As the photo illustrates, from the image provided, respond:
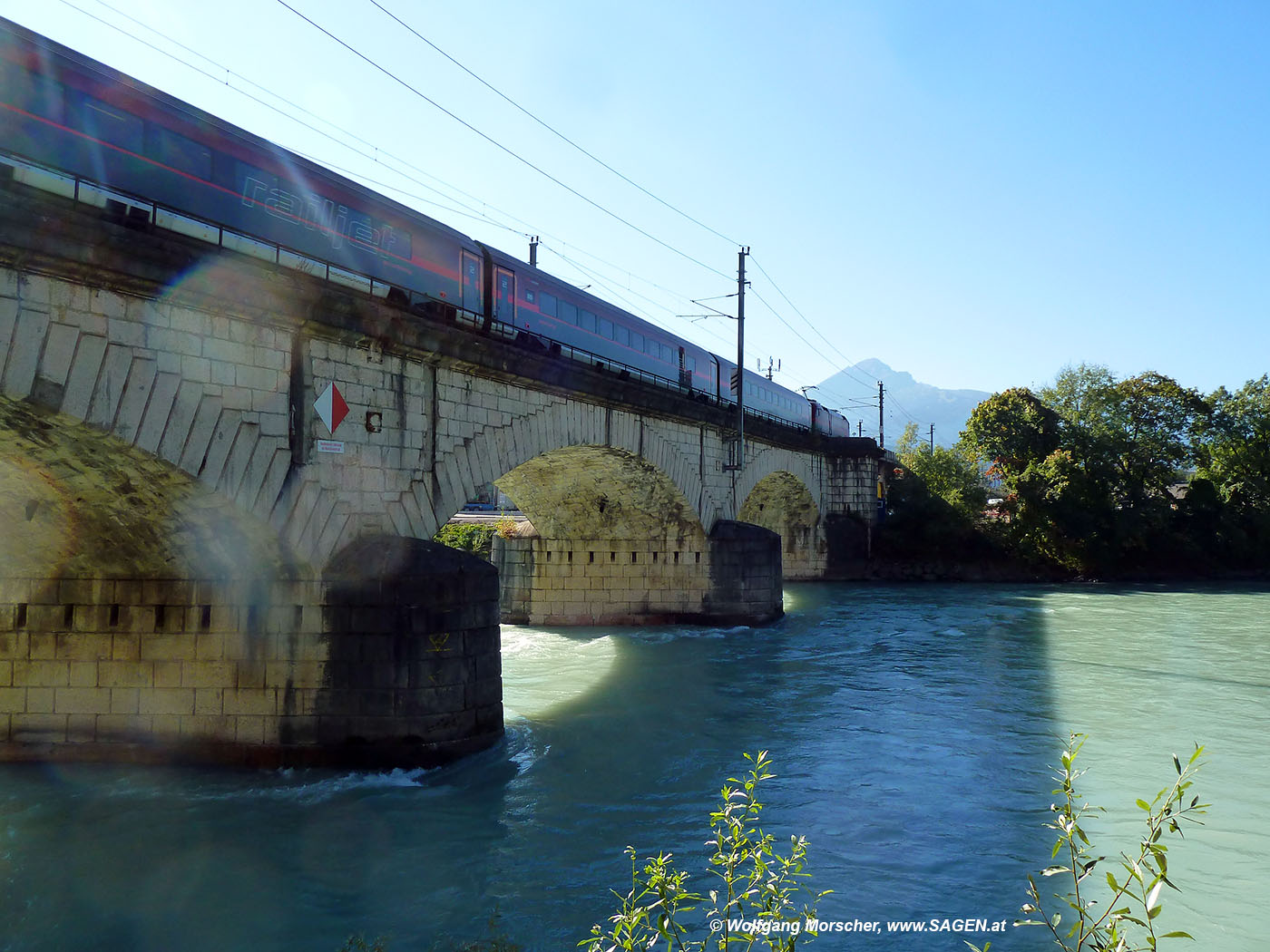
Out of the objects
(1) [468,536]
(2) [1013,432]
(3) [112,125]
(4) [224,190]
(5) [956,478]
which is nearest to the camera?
(3) [112,125]

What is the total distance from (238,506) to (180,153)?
4.32m

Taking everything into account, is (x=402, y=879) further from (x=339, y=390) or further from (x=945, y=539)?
(x=945, y=539)

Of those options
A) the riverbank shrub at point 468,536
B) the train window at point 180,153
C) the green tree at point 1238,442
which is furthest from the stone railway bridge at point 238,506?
the green tree at point 1238,442

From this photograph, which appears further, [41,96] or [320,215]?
[320,215]

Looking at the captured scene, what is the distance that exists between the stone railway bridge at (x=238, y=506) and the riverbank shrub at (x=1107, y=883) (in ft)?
23.6

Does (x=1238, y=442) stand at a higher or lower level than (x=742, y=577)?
higher

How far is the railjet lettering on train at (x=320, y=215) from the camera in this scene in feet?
36.9

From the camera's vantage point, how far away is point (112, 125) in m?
9.37

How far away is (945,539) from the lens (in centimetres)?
4084

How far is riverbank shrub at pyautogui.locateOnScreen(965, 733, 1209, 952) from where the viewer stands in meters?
2.42

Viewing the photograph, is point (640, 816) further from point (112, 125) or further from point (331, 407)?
point (112, 125)

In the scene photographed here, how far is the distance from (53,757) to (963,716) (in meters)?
13.0

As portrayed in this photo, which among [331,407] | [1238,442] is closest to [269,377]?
[331,407]

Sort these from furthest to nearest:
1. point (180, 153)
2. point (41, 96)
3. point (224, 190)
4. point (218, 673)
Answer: point (224, 190) → point (218, 673) → point (180, 153) → point (41, 96)
